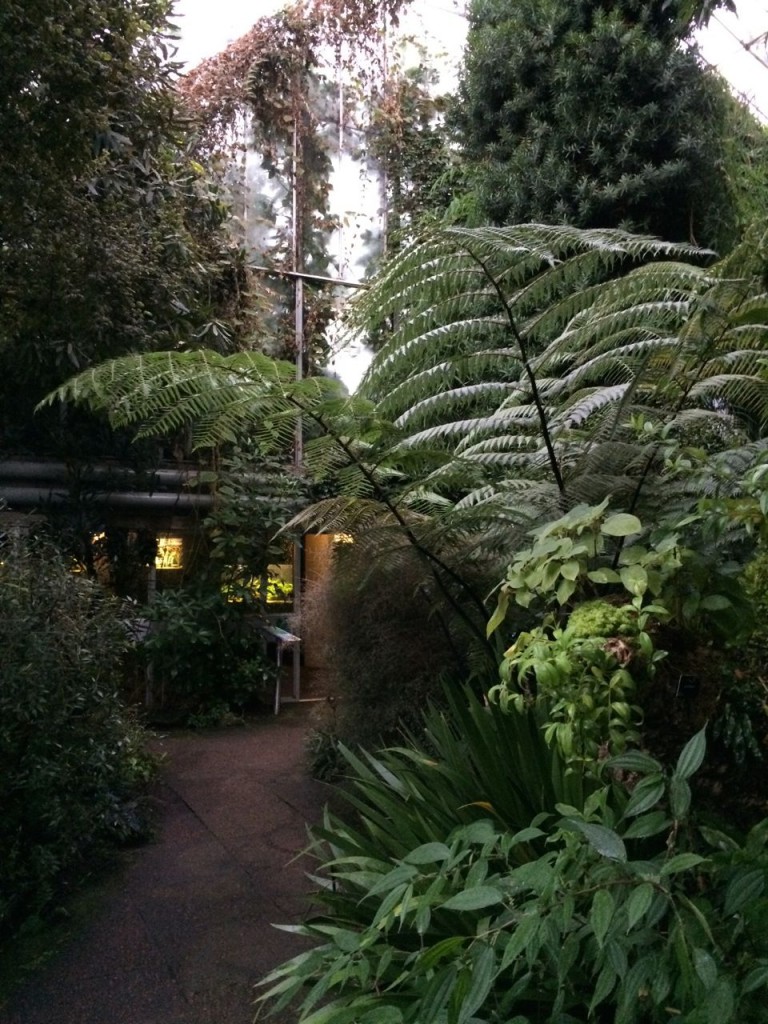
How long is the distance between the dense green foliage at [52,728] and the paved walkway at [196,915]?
309 millimetres

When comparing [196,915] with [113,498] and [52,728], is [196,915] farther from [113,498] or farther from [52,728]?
[113,498]

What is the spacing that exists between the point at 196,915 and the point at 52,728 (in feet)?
3.19

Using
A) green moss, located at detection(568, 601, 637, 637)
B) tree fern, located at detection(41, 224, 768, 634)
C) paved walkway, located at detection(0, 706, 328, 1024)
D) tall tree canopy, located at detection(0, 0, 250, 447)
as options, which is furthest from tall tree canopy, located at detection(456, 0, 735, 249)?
green moss, located at detection(568, 601, 637, 637)

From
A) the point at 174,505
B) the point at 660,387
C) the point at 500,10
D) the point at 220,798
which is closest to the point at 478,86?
the point at 500,10

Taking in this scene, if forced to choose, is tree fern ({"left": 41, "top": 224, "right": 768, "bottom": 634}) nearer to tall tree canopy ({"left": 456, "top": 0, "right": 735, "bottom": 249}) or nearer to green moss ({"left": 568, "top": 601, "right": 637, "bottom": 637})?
green moss ({"left": 568, "top": 601, "right": 637, "bottom": 637})

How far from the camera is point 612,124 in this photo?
6.28m

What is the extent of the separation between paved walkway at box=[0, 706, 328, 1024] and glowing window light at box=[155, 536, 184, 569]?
2640 mm

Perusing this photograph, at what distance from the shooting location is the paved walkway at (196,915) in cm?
322

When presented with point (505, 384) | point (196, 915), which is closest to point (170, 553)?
point (196, 915)

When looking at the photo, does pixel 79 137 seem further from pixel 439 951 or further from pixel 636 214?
pixel 439 951

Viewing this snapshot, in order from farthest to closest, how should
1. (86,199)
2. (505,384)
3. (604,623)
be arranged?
(86,199) → (505,384) → (604,623)

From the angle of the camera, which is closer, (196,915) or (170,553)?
(196,915)

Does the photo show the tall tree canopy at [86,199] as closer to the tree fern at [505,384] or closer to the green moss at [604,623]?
the tree fern at [505,384]

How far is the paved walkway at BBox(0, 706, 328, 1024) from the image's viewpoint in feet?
10.6
